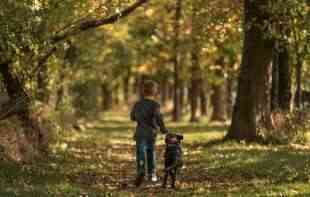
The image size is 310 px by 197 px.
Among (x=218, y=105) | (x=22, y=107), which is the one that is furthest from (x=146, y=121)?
(x=218, y=105)

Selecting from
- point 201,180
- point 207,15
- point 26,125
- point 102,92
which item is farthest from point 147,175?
point 102,92

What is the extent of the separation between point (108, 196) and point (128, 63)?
162 feet

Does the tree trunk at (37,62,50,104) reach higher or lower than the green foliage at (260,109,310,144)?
higher

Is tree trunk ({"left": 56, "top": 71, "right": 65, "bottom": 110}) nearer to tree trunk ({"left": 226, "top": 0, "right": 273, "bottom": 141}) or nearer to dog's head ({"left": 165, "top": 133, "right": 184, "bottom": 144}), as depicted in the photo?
tree trunk ({"left": 226, "top": 0, "right": 273, "bottom": 141})

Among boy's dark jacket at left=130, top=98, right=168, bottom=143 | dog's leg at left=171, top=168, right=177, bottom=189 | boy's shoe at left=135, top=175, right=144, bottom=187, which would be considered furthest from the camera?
boy's shoe at left=135, top=175, right=144, bottom=187

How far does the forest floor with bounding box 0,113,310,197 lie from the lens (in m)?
13.6

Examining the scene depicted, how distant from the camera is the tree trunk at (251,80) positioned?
2425 centimetres

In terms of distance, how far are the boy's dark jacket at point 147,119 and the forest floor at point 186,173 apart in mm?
1102

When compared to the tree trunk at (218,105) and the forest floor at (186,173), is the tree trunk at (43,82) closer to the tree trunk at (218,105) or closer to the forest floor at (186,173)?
the forest floor at (186,173)

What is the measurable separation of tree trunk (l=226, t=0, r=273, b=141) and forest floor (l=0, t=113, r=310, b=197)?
847 millimetres

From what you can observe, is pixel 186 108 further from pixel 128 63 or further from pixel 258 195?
pixel 258 195

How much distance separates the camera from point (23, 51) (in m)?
18.6

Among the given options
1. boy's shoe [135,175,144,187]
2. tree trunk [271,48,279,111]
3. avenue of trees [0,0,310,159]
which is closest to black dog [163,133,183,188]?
boy's shoe [135,175,144,187]

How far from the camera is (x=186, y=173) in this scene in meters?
17.8
